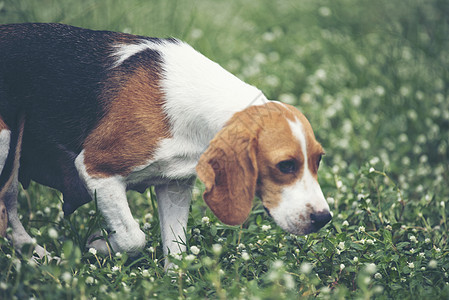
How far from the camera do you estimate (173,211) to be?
372 cm

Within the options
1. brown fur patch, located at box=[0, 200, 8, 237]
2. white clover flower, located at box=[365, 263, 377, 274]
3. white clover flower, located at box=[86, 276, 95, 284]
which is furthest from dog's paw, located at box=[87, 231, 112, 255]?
white clover flower, located at box=[365, 263, 377, 274]

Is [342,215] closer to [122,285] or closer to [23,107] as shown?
[122,285]

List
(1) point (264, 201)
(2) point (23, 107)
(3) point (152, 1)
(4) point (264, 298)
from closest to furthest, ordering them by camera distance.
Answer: (4) point (264, 298) < (1) point (264, 201) < (2) point (23, 107) < (3) point (152, 1)

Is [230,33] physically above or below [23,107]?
below

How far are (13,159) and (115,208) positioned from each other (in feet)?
2.46

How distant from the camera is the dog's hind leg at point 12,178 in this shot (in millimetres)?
3465

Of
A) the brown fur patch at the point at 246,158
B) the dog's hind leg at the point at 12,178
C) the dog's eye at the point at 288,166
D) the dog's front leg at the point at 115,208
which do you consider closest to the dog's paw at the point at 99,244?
the dog's front leg at the point at 115,208

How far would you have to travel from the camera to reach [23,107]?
3.60 meters

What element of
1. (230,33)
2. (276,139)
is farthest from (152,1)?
(276,139)

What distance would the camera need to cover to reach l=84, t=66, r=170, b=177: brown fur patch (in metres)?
3.38

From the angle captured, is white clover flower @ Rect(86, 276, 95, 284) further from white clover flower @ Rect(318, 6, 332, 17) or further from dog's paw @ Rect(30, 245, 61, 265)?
white clover flower @ Rect(318, 6, 332, 17)

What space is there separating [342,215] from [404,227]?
17.7 inches

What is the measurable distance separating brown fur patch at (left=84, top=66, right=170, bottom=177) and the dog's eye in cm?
71

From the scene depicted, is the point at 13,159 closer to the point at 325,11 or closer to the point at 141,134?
the point at 141,134
